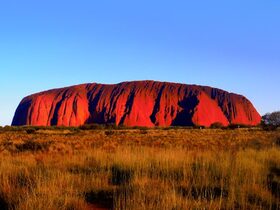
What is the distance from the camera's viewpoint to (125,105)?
9644 cm

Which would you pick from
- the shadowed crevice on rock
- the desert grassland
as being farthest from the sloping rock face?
the desert grassland

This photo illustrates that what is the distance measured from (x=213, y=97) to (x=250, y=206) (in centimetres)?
10172

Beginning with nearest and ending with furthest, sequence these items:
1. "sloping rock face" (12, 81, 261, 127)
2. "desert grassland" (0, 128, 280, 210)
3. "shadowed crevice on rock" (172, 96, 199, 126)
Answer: "desert grassland" (0, 128, 280, 210) → "shadowed crevice on rock" (172, 96, 199, 126) → "sloping rock face" (12, 81, 261, 127)

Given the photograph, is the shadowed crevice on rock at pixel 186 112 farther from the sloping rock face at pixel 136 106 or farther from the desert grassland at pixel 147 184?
the desert grassland at pixel 147 184

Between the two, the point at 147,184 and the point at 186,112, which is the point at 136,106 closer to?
the point at 186,112

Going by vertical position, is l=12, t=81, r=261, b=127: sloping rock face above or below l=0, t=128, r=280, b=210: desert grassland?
above

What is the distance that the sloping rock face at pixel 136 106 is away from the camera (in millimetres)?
93125

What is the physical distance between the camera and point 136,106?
94562mm

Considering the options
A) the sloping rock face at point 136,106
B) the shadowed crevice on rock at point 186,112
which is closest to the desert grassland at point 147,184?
the sloping rock face at point 136,106

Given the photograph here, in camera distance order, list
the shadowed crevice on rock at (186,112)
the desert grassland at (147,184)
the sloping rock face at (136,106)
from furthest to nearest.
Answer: the sloping rock face at (136,106) → the shadowed crevice on rock at (186,112) → the desert grassland at (147,184)

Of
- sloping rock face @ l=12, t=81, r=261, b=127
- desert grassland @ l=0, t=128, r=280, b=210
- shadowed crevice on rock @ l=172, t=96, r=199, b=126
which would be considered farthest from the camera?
sloping rock face @ l=12, t=81, r=261, b=127

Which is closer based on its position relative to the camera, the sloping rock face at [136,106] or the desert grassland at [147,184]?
the desert grassland at [147,184]

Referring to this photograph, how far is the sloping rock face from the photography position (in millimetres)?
93125

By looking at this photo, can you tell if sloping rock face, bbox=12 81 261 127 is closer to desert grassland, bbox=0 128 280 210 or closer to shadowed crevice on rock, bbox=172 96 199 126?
shadowed crevice on rock, bbox=172 96 199 126
